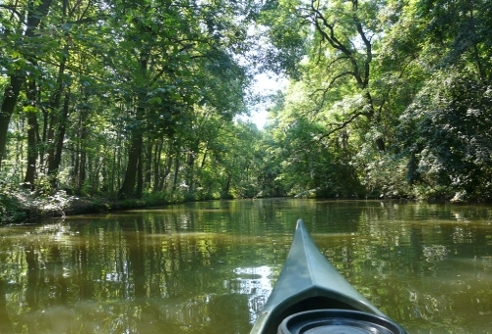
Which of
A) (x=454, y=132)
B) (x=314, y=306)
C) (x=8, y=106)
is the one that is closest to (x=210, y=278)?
(x=314, y=306)

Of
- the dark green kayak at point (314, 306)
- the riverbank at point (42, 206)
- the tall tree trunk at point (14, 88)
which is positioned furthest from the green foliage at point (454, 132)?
the riverbank at point (42, 206)

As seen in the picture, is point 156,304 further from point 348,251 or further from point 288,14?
point 288,14

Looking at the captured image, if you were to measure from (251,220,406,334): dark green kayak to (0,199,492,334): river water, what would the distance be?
1.89ft

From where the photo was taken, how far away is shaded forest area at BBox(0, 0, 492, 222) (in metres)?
4.88

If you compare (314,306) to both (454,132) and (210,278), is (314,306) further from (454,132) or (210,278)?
(454,132)

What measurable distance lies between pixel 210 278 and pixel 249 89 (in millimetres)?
13335

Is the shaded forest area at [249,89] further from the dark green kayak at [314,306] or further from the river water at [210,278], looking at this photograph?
the dark green kayak at [314,306]

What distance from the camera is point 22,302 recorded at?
378cm

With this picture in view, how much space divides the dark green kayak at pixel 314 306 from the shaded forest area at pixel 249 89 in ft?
6.94

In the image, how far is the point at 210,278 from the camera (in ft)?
15.0

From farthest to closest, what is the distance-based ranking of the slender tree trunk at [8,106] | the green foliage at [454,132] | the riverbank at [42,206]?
the green foliage at [454,132]
the riverbank at [42,206]
the slender tree trunk at [8,106]

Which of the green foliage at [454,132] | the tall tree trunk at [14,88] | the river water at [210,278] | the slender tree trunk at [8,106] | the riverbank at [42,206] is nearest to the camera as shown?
the river water at [210,278]

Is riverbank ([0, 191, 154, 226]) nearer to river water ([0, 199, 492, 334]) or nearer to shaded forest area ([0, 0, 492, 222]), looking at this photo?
shaded forest area ([0, 0, 492, 222])

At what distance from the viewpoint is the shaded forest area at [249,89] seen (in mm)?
4883
